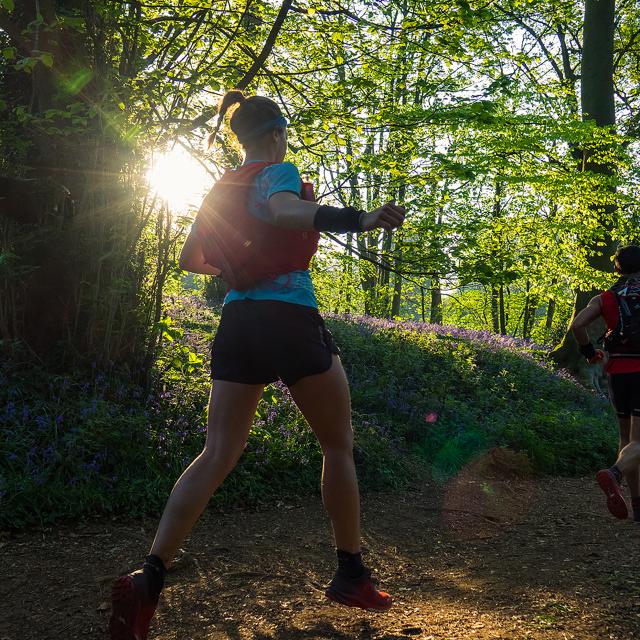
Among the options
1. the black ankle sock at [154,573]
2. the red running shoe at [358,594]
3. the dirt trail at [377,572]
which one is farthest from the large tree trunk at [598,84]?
the black ankle sock at [154,573]

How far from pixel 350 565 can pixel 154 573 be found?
0.82 meters

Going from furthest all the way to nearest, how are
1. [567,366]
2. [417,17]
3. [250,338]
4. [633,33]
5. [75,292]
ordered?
[633,33], [567,366], [417,17], [75,292], [250,338]

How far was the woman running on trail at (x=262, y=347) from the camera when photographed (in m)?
2.54

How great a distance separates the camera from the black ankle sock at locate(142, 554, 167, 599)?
243 centimetres

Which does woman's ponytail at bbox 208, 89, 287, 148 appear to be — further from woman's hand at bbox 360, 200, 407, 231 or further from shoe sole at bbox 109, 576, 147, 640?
shoe sole at bbox 109, 576, 147, 640

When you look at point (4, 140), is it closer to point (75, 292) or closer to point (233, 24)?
point (75, 292)

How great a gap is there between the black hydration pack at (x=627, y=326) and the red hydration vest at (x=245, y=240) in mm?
3628

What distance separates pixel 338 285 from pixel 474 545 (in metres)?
16.4

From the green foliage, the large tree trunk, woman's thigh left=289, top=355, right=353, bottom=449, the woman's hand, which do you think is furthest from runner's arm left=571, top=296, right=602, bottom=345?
the large tree trunk

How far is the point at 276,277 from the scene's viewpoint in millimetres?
2619

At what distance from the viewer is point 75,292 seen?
237 inches

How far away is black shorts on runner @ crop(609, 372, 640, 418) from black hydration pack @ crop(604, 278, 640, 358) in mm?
174

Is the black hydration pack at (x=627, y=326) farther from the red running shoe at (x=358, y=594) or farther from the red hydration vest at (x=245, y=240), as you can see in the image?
the red hydration vest at (x=245, y=240)

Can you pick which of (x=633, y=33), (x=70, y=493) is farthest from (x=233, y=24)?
(x=633, y=33)
